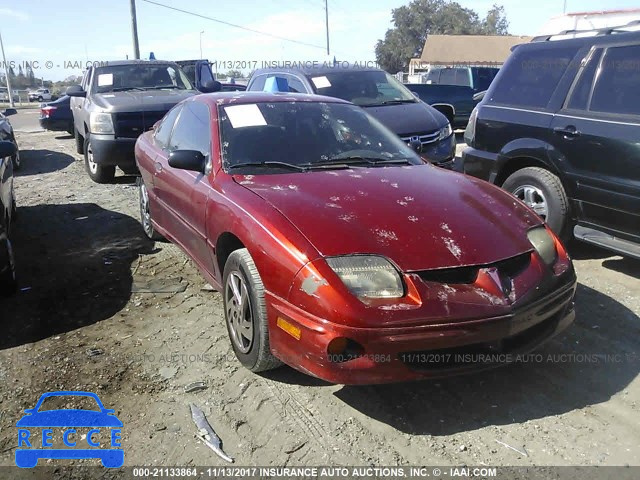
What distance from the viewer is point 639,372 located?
3.29m

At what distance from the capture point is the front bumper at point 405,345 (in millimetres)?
2605

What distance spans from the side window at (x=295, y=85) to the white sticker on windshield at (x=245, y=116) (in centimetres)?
377

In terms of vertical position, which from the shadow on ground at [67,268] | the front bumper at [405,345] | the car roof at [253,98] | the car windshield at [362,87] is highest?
the car windshield at [362,87]

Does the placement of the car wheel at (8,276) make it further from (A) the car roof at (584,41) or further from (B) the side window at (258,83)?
(B) the side window at (258,83)

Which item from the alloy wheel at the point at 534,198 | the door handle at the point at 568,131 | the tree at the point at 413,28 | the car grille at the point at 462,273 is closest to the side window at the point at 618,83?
the door handle at the point at 568,131

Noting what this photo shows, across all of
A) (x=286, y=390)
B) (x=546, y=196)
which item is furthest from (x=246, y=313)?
(x=546, y=196)

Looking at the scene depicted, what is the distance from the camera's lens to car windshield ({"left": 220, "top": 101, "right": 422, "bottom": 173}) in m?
3.83

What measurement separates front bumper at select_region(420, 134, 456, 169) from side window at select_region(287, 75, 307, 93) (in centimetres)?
190

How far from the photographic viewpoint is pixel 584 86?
479cm

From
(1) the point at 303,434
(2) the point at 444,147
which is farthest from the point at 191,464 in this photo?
(2) the point at 444,147

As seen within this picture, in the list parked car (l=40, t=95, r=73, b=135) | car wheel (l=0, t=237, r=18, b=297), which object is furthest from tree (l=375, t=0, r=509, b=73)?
car wheel (l=0, t=237, r=18, b=297)

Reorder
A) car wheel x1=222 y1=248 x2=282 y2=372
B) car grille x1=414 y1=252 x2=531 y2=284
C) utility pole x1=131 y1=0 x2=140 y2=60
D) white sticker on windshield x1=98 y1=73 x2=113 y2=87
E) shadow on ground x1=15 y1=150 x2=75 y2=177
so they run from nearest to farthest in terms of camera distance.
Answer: car grille x1=414 y1=252 x2=531 y2=284
car wheel x1=222 y1=248 x2=282 y2=372
white sticker on windshield x1=98 y1=73 x2=113 y2=87
shadow on ground x1=15 y1=150 x2=75 y2=177
utility pole x1=131 y1=0 x2=140 y2=60

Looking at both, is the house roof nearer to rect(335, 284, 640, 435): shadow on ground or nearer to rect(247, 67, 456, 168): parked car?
rect(247, 67, 456, 168): parked car

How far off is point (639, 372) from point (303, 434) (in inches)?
78.9
